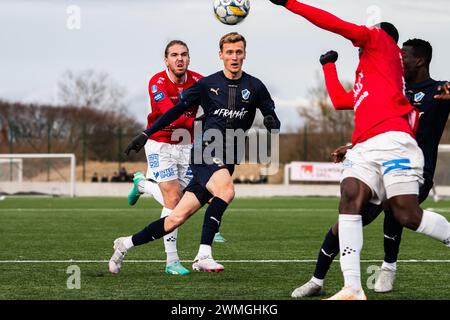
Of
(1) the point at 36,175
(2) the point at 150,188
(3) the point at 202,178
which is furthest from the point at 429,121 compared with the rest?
(1) the point at 36,175

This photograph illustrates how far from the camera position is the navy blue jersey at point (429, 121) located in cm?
752

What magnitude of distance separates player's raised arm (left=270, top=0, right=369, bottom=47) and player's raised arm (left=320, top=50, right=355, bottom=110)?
519 mm

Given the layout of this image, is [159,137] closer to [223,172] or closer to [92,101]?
[223,172]

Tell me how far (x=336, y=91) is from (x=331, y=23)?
2.68 ft

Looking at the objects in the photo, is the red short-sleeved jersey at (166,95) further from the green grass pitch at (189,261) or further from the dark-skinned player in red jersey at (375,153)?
the dark-skinned player in red jersey at (375,153)

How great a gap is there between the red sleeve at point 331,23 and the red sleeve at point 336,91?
514mm

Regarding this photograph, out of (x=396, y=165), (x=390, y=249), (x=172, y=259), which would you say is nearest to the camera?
(x=396, y=165)

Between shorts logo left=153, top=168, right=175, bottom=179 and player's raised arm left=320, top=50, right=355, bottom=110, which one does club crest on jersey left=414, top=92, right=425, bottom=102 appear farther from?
shorts logo left=153, top=168, right=175, bottom=179

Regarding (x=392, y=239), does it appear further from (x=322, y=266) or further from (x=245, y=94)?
(x=245, y=94)

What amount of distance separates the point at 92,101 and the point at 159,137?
54.0 m

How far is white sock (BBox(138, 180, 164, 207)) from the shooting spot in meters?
11.5

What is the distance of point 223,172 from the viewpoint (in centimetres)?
855

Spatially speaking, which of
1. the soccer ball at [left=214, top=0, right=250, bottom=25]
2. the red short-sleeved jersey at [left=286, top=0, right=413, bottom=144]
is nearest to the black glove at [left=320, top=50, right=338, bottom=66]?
the red short-sleeved jersey at [left=286, top=0, right=413, bottom=144]

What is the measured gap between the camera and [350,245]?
6.59 metres
